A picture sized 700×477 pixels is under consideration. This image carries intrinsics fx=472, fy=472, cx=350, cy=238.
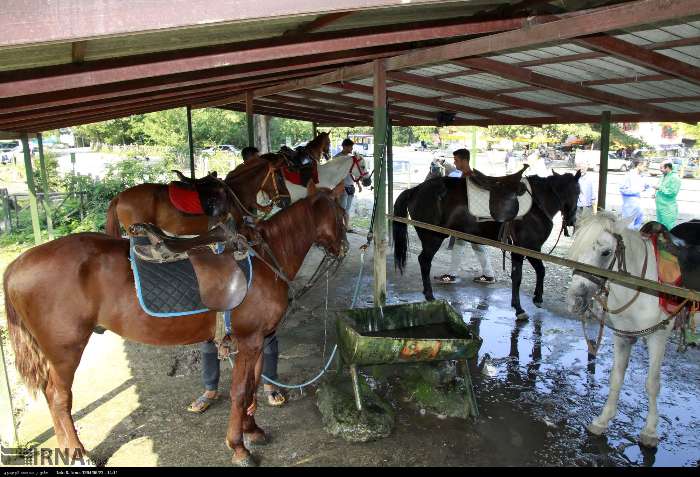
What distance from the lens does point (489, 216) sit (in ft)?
21.7

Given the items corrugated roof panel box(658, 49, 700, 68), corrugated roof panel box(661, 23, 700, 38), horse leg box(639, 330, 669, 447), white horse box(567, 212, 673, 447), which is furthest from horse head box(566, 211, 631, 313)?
corrugated roof panel box(658, 49, 700, 68)

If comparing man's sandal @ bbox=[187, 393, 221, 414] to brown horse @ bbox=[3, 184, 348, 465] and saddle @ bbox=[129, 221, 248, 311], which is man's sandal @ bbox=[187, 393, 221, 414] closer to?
brown horse @ bbox=[3, 184, 348, 465]

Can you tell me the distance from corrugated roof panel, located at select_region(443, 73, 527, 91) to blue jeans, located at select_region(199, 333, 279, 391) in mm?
3713

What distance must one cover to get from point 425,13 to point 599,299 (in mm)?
2353

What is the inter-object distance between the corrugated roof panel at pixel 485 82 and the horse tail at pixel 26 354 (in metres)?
4.90

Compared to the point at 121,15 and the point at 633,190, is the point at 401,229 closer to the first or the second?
the point at 633,190

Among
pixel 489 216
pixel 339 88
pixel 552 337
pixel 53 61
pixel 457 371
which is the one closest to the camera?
pixel 53 61

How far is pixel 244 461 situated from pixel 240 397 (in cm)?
45

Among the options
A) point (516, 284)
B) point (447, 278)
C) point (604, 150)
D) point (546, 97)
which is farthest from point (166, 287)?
point (604, 150)

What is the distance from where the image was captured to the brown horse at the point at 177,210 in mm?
5992

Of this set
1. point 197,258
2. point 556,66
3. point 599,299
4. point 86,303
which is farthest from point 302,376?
point 556,66

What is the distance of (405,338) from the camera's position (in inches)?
146

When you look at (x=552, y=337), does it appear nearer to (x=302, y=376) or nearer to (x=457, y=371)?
(x=457, y=371)

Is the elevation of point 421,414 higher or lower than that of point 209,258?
lower
